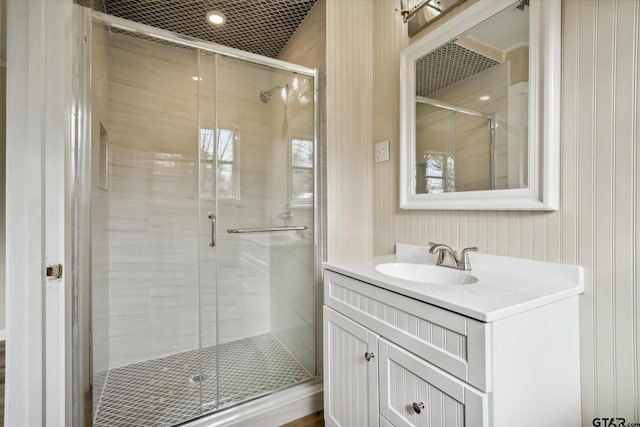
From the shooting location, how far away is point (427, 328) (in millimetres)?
806

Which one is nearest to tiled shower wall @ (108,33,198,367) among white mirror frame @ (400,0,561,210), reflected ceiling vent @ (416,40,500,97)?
reflected ceiling vent @ (416,40,500,97)

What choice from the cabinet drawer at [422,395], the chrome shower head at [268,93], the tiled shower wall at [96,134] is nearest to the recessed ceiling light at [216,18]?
the chrome shower head at [268,93]

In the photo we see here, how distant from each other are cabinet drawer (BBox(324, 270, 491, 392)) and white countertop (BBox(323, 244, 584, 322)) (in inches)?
1.1

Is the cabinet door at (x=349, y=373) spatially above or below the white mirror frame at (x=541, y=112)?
below

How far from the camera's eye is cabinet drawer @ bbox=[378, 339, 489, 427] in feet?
2.27

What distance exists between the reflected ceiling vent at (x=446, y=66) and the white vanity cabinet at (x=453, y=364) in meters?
0.93

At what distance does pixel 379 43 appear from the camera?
1.66 metres

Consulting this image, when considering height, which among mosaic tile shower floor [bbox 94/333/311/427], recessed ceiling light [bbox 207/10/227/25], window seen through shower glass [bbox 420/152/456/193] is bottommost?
mosaic tile shower floor [bbox 94/333/311/427]

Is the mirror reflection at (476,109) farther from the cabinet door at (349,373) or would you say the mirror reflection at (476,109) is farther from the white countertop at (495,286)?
the cabinet door at (349,373)

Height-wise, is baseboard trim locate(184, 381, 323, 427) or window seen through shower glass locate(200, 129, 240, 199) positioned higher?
window seen through shower glass locate(200, 129, 240, 199)

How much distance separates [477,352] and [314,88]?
154cm

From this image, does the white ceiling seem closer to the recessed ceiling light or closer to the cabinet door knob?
the cabinet door knob

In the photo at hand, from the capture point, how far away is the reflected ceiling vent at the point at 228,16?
5.77ft

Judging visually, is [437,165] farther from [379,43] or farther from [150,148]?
[150,148]
